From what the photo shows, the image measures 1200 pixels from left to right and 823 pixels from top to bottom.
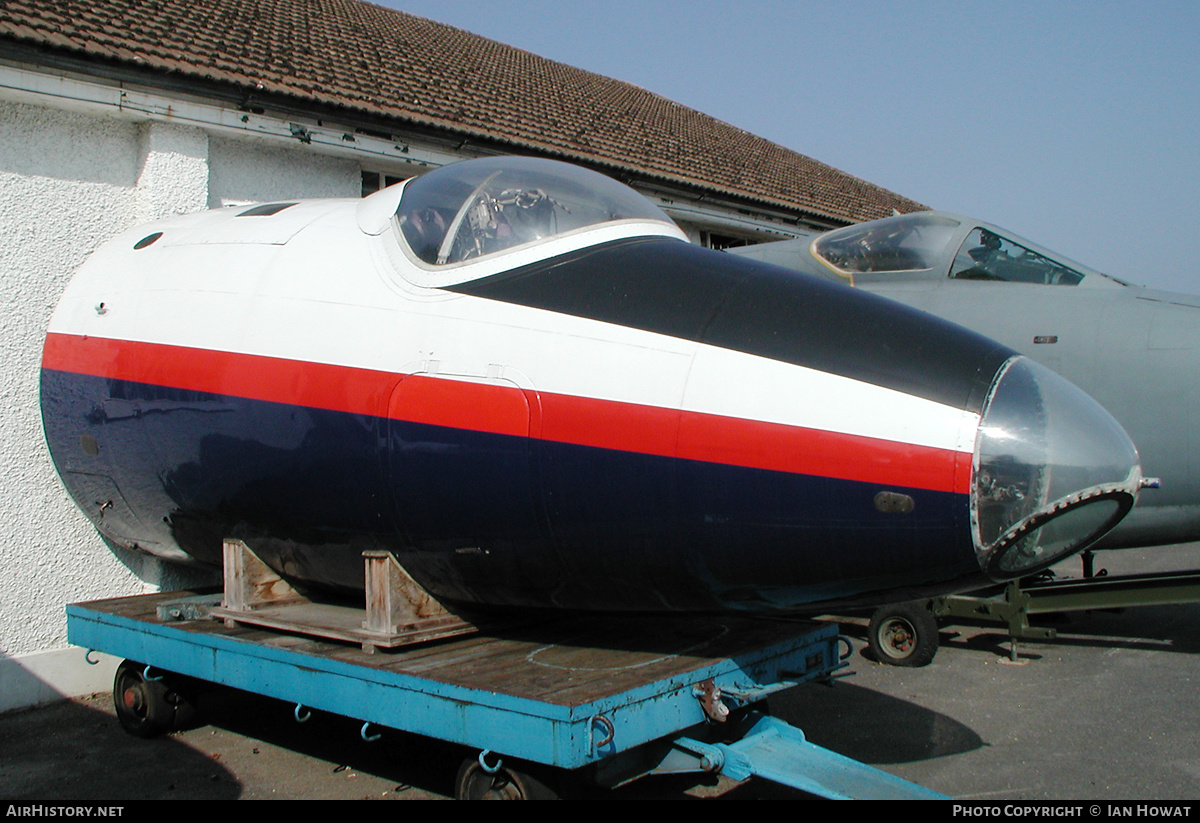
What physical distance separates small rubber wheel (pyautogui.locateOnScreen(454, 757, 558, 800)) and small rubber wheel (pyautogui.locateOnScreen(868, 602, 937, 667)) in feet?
12.4

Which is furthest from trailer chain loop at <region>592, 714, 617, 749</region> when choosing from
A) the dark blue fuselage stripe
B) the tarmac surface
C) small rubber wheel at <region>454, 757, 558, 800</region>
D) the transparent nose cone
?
the transparent nose cone

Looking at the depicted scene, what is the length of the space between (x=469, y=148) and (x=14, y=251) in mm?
3655

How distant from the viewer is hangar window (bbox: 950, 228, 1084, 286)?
621 centimetres

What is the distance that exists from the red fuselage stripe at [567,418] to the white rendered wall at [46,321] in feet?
6.55

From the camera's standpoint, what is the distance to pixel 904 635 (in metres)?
6.58

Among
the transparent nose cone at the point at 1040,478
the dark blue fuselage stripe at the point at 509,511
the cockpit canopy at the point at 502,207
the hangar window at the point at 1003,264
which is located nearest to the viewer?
the transparent nose cone at the point at 1040,478

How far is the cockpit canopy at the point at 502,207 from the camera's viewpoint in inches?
147

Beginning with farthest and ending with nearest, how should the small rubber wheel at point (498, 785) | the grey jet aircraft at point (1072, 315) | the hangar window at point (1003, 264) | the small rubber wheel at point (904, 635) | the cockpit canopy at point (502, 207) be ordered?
the small rubber wheel at point (904, 635) → the hangar window at point (1003, 264) → the grey jet aircraft at point (1072, 315) → the cockpit canopy at point (502, 207) → the small rubber wheel at point (498, 785)

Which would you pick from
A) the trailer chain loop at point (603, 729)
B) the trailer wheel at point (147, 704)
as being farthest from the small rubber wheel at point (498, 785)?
the trailer wheel at point (147, 704)

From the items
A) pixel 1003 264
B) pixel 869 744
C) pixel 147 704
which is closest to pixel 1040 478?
pixel 869 744

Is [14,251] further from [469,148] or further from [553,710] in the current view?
[553,710]

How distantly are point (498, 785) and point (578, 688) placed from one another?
511 millimetres

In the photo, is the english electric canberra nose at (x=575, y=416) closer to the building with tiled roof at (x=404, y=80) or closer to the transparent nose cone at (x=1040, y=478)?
the transparent nose cone at (x=1040, y=478)

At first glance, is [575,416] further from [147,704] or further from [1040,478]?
[147,704]
